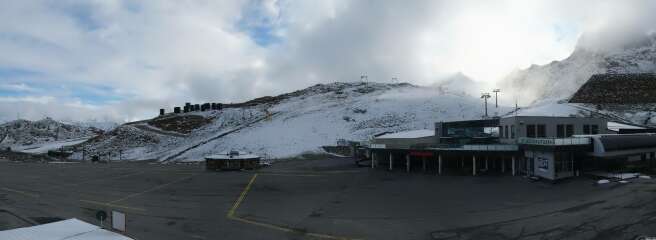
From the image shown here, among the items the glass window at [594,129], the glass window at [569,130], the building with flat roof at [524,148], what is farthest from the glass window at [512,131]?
the glass window at [594,129]

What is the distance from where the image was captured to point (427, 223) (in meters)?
28.2

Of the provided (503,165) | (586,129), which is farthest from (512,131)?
A: (586,129)

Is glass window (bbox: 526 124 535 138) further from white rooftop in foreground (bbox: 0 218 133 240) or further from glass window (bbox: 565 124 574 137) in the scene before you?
white rooftop in foreground (bbox: 0 218 133 240)

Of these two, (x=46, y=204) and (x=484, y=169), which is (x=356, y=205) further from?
(x=46, y=204)

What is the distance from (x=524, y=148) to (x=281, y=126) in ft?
254

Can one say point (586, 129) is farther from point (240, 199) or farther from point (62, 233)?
point (62, 233)

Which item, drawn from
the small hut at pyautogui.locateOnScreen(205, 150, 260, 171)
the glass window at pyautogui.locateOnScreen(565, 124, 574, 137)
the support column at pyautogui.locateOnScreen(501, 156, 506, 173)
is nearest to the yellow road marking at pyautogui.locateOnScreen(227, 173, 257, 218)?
the small hut at pyautogui.locateOnScreen(205, 150, 260, 171)

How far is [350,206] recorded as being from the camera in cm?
3472

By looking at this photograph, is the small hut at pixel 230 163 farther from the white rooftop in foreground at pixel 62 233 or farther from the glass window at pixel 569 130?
the white rooftop in foreground at pixel 62 233

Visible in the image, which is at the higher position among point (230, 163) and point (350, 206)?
point (230, 163)

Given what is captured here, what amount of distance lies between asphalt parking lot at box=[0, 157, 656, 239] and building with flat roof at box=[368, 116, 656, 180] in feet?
10.1

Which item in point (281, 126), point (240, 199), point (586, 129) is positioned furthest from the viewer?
point (281, 126)

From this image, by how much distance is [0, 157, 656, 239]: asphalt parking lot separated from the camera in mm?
26156

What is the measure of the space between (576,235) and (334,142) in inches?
3019
